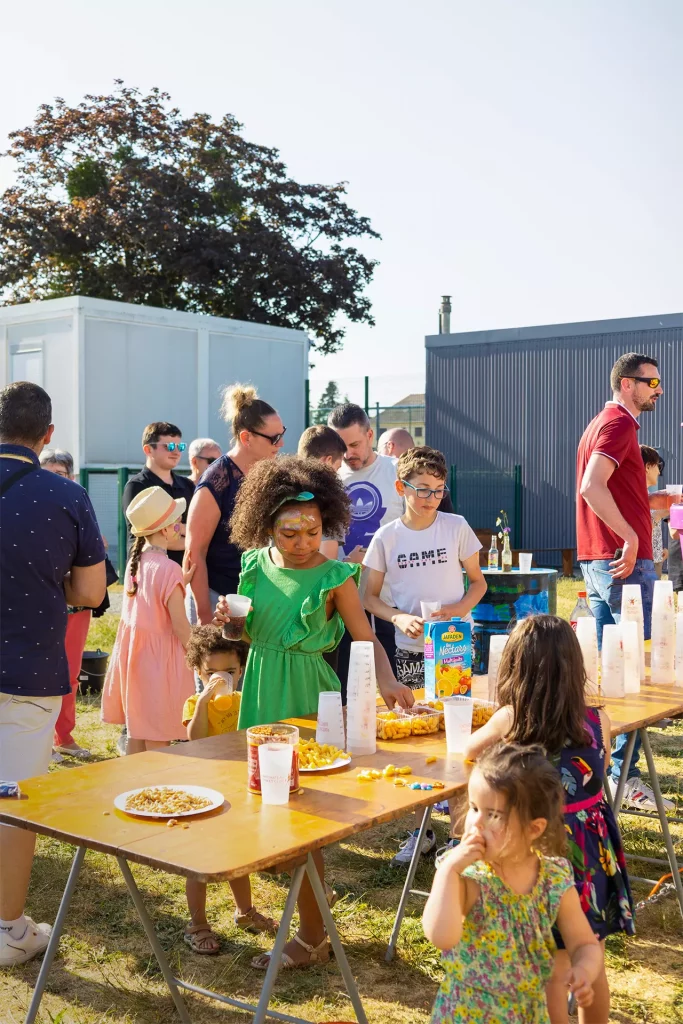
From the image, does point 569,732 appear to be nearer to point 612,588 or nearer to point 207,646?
point 207,646

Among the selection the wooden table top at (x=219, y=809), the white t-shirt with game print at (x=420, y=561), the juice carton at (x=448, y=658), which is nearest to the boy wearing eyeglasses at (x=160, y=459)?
the white t-shirt with game print at (x=420, y=561)

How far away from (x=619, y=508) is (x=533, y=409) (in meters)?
16.0

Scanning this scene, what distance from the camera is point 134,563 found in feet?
18.4

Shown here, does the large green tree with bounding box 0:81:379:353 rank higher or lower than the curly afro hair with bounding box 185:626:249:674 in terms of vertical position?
higher

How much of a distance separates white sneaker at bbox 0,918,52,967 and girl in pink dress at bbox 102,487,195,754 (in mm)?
1672

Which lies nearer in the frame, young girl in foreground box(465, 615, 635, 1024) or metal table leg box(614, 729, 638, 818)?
young girl in foreground box(465, 615, 635, 1024)

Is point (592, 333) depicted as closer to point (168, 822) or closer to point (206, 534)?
point (206, 534)

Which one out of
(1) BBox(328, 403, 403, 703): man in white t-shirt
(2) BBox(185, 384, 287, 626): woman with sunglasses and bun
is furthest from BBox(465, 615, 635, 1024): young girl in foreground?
(1) BBox(328, 403, 403, 703): man in white t-shirt

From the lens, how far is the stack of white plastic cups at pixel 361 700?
3156 millimetres

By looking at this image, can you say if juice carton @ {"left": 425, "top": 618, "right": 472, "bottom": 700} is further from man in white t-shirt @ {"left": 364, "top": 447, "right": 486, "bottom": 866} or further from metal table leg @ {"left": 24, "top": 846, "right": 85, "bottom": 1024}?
metal table leg @ {"left": 24, "top": 846, "right": 85, "bottom": 1024}

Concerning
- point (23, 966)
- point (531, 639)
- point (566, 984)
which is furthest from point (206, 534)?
point (566, 984)

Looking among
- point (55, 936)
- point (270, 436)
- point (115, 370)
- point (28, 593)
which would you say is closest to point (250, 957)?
point (55, 936)

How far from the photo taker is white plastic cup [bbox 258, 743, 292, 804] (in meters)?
2.68

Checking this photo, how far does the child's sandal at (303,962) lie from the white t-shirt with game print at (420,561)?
54.0 inches
